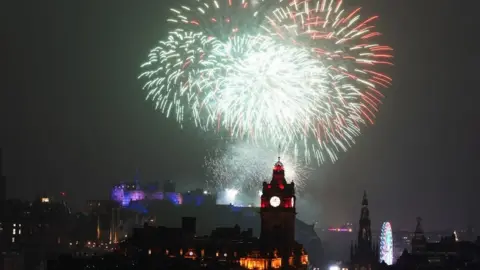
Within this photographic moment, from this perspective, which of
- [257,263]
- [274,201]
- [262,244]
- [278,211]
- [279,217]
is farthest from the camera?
[274,201]

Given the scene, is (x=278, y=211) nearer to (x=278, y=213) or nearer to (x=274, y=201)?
(x=278, y=213)

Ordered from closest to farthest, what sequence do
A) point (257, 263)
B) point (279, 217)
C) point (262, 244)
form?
point (257, 263), point (262, 244), point (279, 217)

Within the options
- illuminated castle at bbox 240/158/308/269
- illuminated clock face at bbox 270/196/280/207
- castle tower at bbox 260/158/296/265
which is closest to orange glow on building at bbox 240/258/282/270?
illuminated castle at bbox 240/158/308/269

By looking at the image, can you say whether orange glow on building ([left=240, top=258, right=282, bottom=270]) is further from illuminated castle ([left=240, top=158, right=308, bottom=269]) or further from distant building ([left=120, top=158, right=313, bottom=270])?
illuminated castle ([left=240, top=158, right=308, bottom=269])

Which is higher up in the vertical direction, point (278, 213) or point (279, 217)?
point (278, 213)

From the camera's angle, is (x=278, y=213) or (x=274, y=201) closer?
(x=278, y=213)

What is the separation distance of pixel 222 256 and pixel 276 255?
8886mm

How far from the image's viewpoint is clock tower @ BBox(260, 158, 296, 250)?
500 ft

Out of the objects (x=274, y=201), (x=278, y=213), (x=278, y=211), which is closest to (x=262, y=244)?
(x=278, y=213)

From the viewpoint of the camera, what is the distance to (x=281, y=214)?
153 m

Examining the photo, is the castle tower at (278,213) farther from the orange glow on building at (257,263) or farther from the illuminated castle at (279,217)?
the orange glow on building at (257,263)

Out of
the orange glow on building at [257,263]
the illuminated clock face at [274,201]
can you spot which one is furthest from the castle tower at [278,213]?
the orange glow on building at [257,263]

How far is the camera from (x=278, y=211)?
153m

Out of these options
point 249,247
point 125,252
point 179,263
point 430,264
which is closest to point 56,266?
point 179,263
